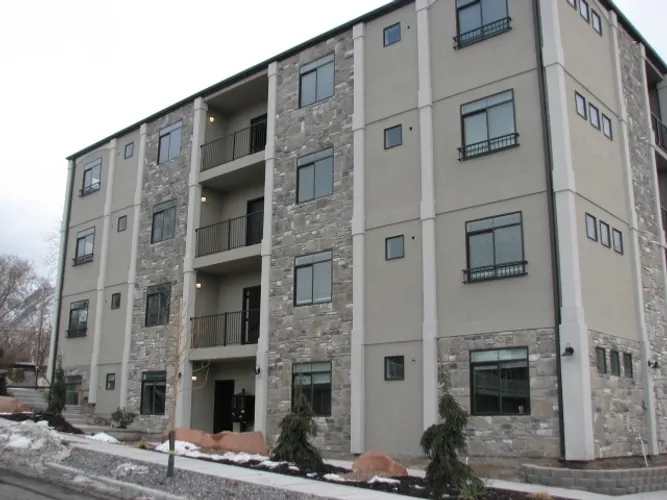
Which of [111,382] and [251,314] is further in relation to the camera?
[111,382]

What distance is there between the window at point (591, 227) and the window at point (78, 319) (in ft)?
67.7

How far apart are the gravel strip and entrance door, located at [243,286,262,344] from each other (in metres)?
7.97

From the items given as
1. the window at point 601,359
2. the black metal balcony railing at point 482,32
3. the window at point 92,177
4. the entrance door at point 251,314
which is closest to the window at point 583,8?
the black metal balcony railing at point 482,32

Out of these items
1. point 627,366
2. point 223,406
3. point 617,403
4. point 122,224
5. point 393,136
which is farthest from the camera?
point 122,224

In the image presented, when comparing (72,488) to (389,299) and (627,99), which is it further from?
(627,99)

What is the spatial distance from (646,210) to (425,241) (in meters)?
6.94

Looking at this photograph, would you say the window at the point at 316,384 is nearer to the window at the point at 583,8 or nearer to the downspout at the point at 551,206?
the downspout at the point at 551,206

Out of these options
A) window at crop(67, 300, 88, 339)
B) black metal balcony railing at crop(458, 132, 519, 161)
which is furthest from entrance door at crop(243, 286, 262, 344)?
black metal balcony railing at crop(458, 132, 519, 161)

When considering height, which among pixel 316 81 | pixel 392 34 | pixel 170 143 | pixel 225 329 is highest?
pixel 392 34

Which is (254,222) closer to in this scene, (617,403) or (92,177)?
(92,177)

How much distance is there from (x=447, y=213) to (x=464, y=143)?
73.6 inches

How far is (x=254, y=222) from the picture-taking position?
82.8ft

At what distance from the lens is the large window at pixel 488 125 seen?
17.6m

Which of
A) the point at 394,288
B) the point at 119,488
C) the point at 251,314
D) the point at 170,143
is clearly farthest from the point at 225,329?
the point at 119,488
